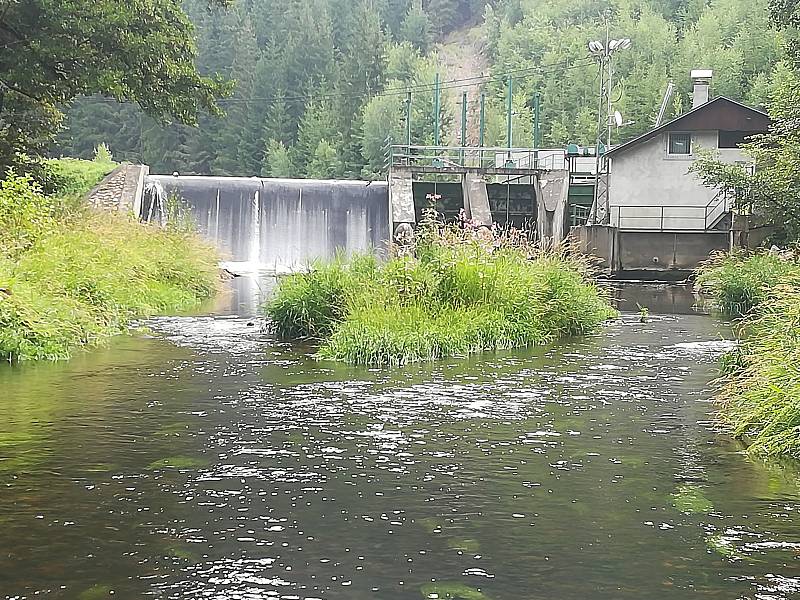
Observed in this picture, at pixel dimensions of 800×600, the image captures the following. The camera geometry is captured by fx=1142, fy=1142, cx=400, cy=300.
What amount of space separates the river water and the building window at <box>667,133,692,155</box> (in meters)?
30.2

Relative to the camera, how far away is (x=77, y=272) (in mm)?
17484

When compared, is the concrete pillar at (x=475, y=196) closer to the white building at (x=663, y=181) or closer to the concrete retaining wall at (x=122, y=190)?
the white building at (x=663, y=181)

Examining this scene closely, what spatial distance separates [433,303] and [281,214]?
86.5ft

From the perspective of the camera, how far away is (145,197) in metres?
38.5

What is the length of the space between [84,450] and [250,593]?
11.1ft

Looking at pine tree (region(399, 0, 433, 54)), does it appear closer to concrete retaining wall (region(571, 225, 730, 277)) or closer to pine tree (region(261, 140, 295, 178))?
pine tree (region(261, 140, 295, 178))

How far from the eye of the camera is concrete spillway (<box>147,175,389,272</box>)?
1572 inches

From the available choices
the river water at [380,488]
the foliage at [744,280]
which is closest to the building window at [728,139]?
the foliage at [744,280]

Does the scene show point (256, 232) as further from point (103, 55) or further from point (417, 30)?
point (417, 30)

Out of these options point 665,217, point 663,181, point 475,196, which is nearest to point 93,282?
point 475,196

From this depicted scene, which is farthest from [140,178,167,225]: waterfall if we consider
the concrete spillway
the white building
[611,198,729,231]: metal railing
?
[611,198,729,231]: metal railing

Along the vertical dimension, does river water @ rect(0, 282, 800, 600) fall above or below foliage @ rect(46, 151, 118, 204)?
below

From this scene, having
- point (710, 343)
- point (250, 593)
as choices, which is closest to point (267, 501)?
point (250, 593)

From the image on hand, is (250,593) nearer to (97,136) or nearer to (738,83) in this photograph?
(738,83)
